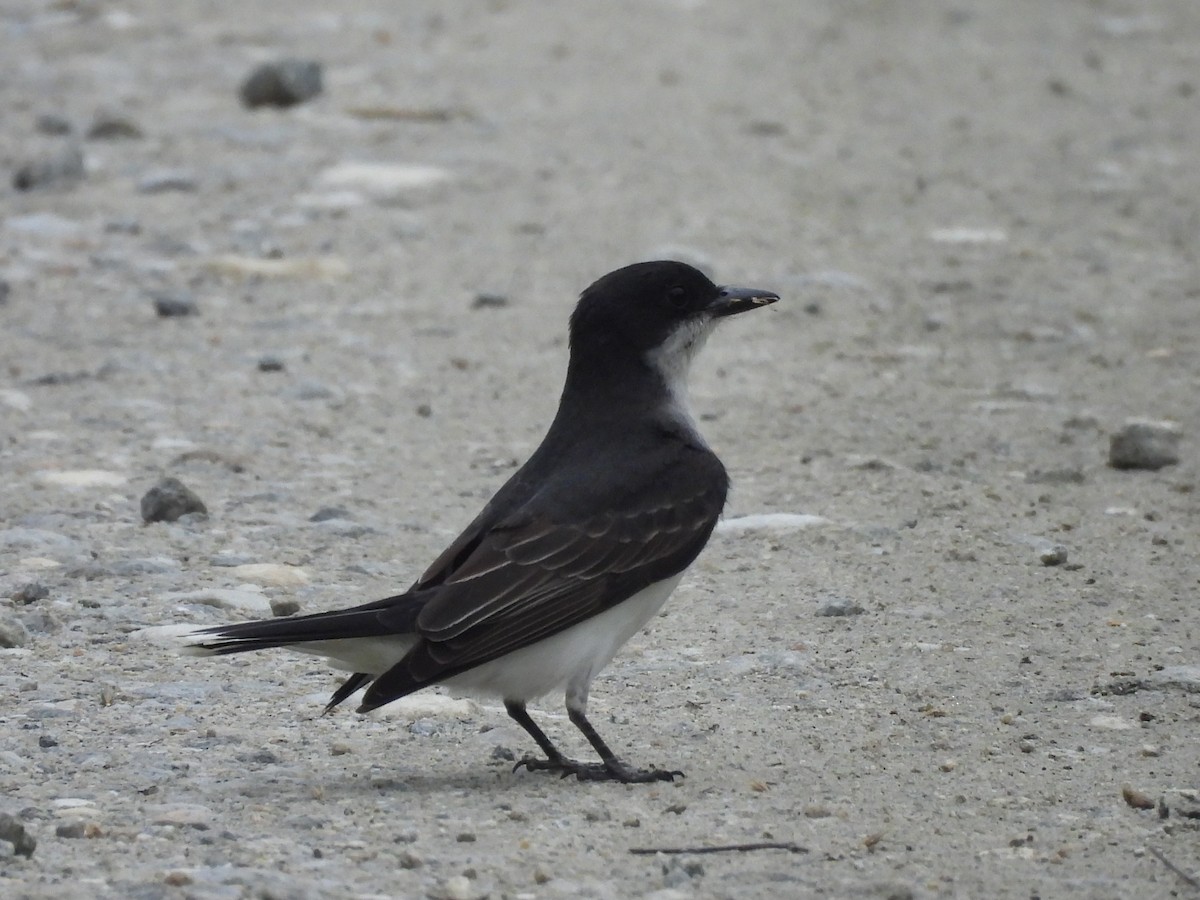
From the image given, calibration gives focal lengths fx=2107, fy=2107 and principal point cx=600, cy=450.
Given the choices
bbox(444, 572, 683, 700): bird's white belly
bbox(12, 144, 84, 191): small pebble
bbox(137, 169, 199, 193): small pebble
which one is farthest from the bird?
bbox(12, 144, 84, 191): small pebble

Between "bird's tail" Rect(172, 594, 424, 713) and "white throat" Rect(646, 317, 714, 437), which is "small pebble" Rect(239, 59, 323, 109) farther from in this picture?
"bird's tail" Rect(172, 594, 424, 713)

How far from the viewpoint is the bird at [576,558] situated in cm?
522

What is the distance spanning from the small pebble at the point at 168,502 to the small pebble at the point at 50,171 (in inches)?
193

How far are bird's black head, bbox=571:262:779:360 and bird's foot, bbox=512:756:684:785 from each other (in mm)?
1425

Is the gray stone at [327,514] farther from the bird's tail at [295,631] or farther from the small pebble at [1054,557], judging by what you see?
the small pebble at [1054,557]

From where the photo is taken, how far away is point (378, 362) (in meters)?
9.48

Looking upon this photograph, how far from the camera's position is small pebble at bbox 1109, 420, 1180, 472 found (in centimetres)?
816

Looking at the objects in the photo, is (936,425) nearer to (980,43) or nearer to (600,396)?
(600,396)

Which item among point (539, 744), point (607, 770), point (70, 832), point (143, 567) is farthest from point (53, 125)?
point (70, 832)

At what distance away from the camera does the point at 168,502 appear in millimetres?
7336

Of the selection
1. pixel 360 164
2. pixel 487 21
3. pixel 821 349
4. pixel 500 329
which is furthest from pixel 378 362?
pixel 487 21

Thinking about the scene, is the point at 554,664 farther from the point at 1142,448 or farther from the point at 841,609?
the point at 1142,448

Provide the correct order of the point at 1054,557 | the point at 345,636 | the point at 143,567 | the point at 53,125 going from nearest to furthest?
1. the point at 345,636
2. the point at 143,567
3. the point at 1054,557
4. the point at 53,125

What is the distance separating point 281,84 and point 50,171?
79.9 inches
